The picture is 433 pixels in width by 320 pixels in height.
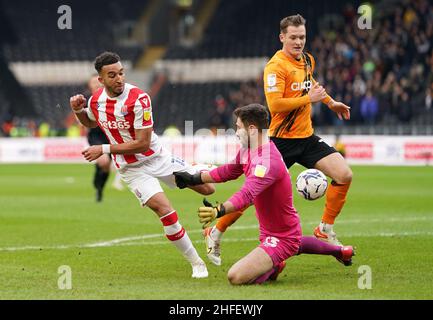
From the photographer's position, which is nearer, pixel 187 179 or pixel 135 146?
pixel 187 179

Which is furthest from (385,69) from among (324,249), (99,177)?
(324,249)

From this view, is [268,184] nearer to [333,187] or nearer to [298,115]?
[298,115]

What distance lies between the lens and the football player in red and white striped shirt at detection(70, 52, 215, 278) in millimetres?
9125

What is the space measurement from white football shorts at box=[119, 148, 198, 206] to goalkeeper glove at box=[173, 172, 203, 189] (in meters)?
0.42

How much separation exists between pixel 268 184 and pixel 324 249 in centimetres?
124

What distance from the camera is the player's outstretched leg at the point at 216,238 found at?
390 inches

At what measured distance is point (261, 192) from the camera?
8406 mm

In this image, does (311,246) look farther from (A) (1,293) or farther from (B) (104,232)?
(B) (104,232)

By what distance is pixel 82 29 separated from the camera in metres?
46.7

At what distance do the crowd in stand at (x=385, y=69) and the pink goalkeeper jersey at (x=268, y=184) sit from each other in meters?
21.3

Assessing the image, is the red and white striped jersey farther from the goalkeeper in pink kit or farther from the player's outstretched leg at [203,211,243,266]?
the player's outstretched leg at [203,211,243,266]

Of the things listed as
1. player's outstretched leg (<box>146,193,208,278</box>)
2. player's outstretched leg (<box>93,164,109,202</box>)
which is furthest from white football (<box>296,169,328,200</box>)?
player's outstretched leg (<box>93,164,109,202</box>)
